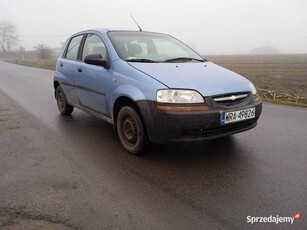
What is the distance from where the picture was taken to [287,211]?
8.85 ft

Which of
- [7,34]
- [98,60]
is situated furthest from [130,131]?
[7,34]

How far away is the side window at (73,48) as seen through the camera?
561cm

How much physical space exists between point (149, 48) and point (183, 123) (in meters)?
1.88

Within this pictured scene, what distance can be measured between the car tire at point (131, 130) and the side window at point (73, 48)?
2.00 m

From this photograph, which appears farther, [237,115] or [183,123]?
[237,115]

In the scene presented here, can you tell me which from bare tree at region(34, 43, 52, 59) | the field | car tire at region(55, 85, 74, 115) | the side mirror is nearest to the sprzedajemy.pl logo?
the side mirror

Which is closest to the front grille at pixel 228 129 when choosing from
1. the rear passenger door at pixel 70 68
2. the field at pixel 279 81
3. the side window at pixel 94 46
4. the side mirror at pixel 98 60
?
the side mirror at pixel 98 60

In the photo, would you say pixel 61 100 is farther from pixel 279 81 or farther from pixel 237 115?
pixel 279 81

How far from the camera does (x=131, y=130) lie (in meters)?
4.14

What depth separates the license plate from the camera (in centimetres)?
358

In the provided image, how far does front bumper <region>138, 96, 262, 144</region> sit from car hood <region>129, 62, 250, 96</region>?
0.22 metres

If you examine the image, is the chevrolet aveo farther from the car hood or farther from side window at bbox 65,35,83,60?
side window at bbox 65,35,83,60

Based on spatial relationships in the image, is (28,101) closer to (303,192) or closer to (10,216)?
(10,216)

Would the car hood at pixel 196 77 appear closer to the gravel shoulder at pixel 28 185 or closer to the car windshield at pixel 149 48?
the car windshield at pixel 149 48
